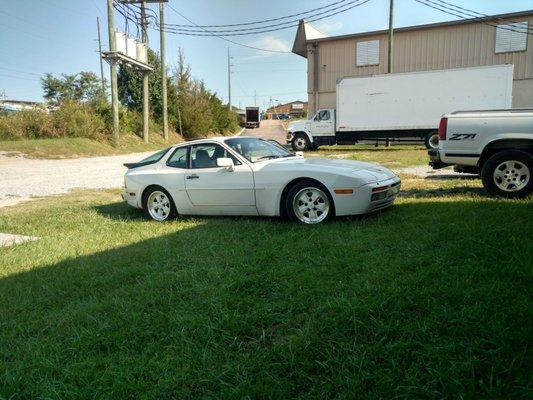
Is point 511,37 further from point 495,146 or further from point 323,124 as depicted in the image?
point 495,146

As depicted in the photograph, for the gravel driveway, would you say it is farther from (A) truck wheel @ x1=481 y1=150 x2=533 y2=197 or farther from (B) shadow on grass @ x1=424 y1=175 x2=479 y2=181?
(A) truck wheel @ x1=481 y1=150 x2=533 y2=197

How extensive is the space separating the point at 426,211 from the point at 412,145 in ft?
58.5

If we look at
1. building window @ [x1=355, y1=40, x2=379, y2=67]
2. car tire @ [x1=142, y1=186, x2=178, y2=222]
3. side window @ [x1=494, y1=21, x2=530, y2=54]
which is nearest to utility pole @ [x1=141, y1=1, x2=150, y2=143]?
building window @ [x1=355, y1=40, x2=379, y2=67]

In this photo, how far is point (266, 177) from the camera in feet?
20.3

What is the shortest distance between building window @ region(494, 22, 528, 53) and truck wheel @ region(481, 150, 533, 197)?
22517 millimetres

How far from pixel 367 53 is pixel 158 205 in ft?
82.1

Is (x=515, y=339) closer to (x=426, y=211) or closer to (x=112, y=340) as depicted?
(x=112, y=340)

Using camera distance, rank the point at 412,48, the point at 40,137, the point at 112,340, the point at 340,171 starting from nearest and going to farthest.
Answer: the point at 112,340 < the point at 340,171 < the point at 40,137 < the point at 412,48

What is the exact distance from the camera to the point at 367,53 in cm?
2905

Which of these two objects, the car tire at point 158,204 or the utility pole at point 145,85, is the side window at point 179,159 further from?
the utility pole at point 145,85

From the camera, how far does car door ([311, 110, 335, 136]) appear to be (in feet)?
71.9

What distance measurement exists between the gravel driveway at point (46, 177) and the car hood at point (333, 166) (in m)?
6.61

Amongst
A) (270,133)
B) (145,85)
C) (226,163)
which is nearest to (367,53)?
(145,85)

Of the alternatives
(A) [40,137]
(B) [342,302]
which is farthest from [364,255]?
(A) [40,137]
